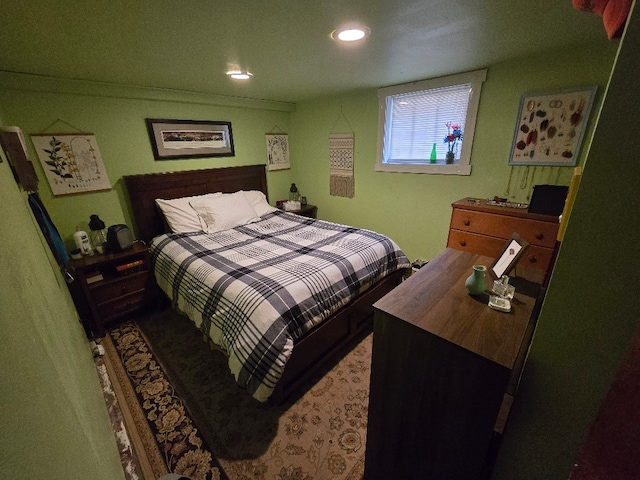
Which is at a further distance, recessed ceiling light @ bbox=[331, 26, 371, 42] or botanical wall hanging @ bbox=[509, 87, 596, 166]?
botanical wall hanging @ bbox=[509, 87, 596, 166]

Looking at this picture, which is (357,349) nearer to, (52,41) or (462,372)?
(462,372)

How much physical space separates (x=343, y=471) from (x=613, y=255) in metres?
1.44

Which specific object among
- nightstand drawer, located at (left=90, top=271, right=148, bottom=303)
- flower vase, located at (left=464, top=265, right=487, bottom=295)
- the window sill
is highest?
the window sill

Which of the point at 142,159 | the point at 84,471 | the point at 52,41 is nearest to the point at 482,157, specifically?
the point at 84,471

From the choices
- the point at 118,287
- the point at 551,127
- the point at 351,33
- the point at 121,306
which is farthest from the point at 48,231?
the point at 551,127

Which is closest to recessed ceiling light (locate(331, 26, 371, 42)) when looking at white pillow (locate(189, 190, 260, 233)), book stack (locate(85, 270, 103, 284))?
white pillow (locate(189, 190, 260, 233))

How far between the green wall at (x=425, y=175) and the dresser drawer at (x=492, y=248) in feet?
1.24

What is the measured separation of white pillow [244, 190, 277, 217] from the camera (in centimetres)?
331

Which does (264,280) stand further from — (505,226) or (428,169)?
(428,169)

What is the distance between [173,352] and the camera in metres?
2.02

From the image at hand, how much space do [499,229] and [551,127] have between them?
2.86 feet

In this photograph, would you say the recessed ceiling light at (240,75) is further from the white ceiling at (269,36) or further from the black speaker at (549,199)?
the black speaker at (549,199)

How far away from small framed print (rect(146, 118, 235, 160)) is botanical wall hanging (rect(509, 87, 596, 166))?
3.08 m

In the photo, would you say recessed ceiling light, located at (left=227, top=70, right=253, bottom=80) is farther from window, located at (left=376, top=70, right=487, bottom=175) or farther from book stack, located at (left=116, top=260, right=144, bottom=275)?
book stack, located at (left=116, top=260, right=144, bottom=275)
